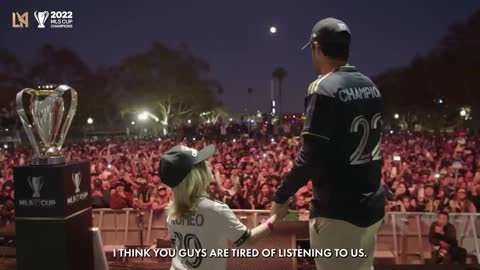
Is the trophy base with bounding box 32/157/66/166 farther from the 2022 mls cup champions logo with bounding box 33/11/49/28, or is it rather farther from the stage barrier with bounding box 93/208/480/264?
the 2022 mls cup champions logo with bounding box 33/11/49/28

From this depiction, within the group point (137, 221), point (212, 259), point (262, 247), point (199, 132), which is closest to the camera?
point (212, 259)

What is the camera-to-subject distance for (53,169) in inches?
140

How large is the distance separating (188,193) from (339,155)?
3.24 feet

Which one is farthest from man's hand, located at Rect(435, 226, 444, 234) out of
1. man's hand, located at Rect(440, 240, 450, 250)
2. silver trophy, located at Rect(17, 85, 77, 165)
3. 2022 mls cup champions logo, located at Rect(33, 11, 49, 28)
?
2022 mls cup champions logo, located at Rect(33, 11, 49, 28)

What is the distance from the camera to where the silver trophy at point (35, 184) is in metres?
3.57

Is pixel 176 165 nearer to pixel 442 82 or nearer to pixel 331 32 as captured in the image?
pixel 331 32

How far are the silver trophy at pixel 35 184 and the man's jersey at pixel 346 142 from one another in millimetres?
2251

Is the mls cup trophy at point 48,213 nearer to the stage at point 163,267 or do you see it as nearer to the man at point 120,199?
the stage at point 163,267

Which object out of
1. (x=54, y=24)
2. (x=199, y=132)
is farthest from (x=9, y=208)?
(x=199, y=132)

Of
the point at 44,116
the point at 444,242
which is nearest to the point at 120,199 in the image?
the point at 44,116

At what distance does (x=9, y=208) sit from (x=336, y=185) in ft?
26.9

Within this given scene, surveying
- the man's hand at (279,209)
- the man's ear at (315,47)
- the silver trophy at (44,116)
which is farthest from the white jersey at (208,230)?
the silver trophy at (44,116)

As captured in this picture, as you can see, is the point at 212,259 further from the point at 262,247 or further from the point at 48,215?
the point at 262,247

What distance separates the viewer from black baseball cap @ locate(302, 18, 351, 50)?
2.32 m
